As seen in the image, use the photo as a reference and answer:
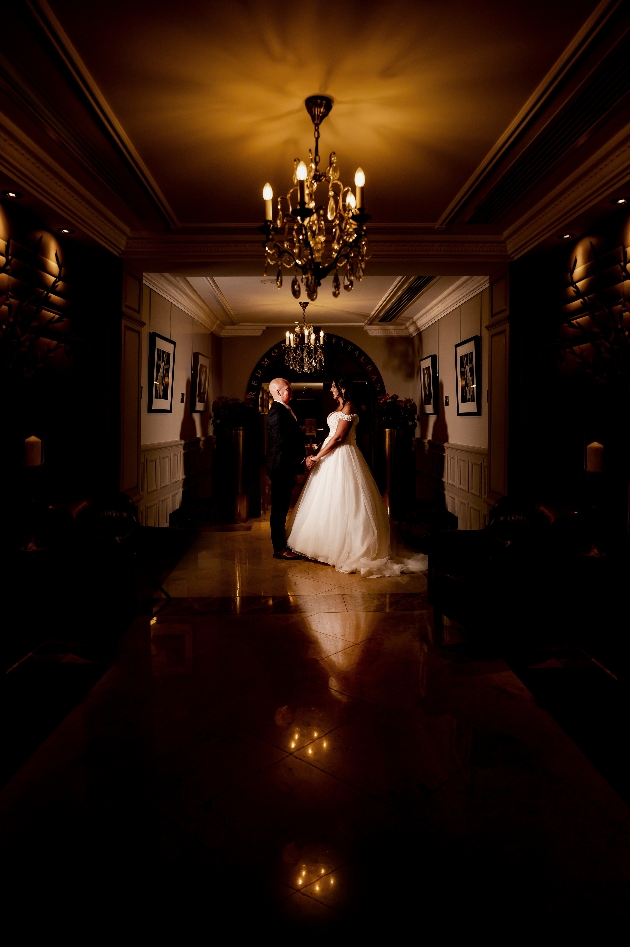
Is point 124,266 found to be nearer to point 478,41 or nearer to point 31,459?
point 31,459

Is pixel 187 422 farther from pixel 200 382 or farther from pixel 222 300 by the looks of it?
pixel 222 300

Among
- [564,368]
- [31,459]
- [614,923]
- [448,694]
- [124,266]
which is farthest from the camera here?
[124,266]

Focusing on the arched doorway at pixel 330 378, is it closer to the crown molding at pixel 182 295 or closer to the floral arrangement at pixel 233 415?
the crown molding at pixel 182 295

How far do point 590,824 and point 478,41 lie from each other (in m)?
3.19

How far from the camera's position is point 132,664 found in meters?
3.37

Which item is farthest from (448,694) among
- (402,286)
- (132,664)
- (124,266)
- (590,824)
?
(402,286)

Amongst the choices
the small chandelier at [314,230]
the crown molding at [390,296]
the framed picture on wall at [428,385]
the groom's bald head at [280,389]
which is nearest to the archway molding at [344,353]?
the crown molding at [390,296]

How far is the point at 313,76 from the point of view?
2.67 metres

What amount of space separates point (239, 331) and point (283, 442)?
4934mm

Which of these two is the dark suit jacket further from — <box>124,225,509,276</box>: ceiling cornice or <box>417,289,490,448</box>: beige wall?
<box>417,289,490,448</box>: beige wall

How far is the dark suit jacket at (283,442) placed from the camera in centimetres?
593

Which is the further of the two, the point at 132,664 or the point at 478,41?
the point at 132,664

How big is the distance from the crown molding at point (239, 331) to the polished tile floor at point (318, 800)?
24.7ft

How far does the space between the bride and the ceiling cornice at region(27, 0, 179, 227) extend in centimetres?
272
